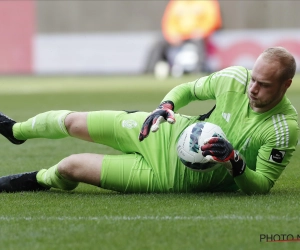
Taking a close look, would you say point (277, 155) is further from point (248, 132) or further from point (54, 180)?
point (54, 180)

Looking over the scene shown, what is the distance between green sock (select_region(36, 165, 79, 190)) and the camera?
5.63 meters

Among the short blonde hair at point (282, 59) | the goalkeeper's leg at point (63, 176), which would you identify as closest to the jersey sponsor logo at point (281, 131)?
the short blonde hair at point (282, 59)

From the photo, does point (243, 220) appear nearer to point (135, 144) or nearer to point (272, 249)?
point (272, 249)

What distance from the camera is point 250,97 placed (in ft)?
17.4

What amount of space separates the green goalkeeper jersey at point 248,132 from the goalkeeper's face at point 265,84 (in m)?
0.18

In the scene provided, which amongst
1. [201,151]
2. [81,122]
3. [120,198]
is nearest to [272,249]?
[201,151]

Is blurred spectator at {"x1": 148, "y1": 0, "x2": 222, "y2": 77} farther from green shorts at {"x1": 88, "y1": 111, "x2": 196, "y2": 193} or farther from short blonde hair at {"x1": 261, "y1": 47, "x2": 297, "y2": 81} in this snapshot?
short blonde hair at {"x1": 261, "y1": 47, "x2": 297, "y2": 81}

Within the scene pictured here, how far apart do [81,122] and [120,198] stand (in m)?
0.67

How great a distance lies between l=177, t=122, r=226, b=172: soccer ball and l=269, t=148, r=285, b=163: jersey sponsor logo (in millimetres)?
371

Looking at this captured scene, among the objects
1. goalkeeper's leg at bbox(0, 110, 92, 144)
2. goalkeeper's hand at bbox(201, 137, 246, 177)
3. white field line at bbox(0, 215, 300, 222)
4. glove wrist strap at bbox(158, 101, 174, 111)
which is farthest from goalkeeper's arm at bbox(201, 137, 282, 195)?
goalkeeper's leg at bbox(0, 110, 92, 144)

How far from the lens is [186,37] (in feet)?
93.4

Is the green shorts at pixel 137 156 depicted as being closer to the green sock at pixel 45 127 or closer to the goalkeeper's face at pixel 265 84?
the green sock at pixel 45 127

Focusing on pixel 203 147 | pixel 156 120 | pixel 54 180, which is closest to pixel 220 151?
pixel 203 147

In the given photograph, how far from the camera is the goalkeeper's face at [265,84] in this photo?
17.0 ft
